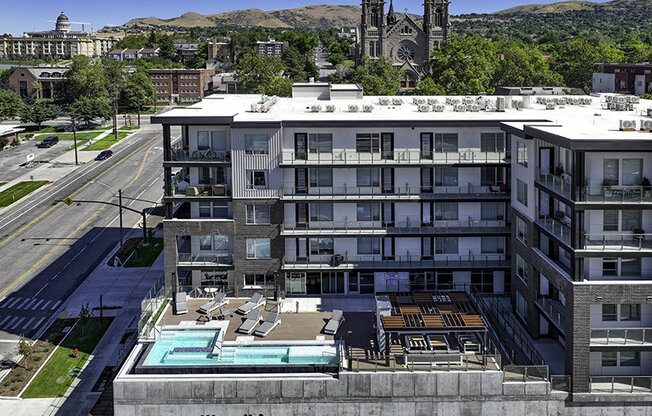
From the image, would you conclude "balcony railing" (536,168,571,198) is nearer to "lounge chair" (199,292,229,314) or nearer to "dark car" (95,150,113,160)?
"lounge chair" (199,292,229,314)

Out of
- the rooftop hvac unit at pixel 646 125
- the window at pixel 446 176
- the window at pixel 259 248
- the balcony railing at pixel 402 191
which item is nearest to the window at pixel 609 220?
the rooftop hvac unit at pixel 646 125

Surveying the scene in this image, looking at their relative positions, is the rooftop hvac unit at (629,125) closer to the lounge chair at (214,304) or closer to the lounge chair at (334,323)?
the lounge chair at (334,323)

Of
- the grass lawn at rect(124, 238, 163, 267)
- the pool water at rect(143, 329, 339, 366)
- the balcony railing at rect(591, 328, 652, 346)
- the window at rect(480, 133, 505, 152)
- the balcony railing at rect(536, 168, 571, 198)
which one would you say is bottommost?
the pool water at rect(143, 329, 339, 366)

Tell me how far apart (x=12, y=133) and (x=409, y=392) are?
126m

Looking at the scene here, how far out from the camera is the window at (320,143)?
54438 mm

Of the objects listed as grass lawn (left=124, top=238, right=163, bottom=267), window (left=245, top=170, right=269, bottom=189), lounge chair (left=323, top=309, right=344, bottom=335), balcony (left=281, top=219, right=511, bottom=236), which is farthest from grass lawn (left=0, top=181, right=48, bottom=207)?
lounge chair (left=323, top=309, right=344, bottom=335)

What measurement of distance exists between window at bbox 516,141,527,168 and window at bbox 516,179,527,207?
4.35ft

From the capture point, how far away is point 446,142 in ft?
180

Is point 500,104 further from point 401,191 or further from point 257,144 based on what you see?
point 257,144

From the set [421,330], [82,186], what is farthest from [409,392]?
[82,186]

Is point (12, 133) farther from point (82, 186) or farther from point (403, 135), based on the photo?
point (403, 135)

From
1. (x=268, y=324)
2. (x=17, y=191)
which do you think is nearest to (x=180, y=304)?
(x=268, y=324)

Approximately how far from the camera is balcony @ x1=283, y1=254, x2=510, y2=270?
55.1 meters

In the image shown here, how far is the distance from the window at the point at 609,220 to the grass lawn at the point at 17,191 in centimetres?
8494
